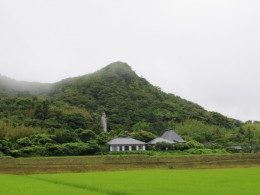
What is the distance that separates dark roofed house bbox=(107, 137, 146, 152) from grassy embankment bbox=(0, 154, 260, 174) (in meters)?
8.72

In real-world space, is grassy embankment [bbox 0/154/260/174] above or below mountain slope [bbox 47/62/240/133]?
below

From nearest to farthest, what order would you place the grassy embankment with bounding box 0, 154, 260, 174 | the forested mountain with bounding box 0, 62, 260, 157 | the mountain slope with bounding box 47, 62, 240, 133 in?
the grassy embankment with bounding box 0, 154, 260, 174, the forested mountain with bounding box 0, 62, 260, 157, the mountain slope with bounding box 47, 62, 240, 133

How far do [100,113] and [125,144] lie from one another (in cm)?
2043

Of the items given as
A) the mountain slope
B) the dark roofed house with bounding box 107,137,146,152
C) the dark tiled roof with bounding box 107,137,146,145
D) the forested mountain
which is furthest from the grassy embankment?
the mountain slope

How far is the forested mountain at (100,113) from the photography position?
46.2m

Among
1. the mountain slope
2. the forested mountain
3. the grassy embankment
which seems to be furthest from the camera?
the mountain slope

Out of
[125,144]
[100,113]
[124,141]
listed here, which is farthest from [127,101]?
[125,144]

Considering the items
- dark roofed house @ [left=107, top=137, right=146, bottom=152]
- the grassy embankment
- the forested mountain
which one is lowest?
the grassy embankment

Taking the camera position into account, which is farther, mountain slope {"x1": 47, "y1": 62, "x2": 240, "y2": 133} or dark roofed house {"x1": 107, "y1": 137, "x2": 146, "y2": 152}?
mountain slope {"x1": 47, "y1": 62, "x2": 240, "y2": 133}

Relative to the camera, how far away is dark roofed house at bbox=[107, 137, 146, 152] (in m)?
46.2

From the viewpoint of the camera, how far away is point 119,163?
36.6 metres

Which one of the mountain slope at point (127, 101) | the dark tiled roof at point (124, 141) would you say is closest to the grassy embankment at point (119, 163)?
the dark tiled roof at point (124, 141)

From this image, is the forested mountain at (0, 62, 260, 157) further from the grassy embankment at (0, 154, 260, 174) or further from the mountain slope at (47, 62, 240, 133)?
the grassy embankment at (0, 154, 260, 174)

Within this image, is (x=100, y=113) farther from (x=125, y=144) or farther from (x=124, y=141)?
(x=125, y=144)
